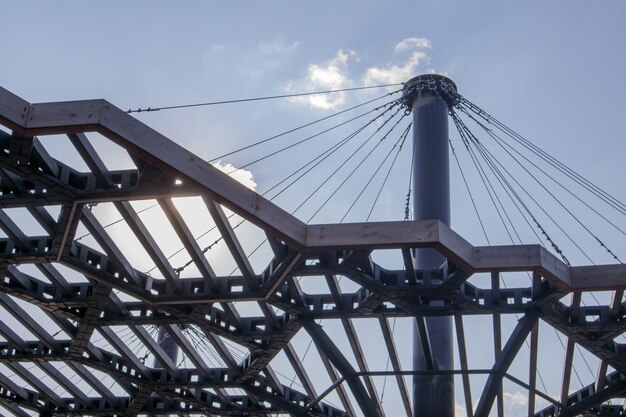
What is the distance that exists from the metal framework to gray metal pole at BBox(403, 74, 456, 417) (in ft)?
2.04

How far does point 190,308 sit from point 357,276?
3840mm

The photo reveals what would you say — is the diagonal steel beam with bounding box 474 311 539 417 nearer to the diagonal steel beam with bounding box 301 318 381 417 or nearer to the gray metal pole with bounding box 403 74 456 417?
the gray metal pole with bounding box 403 74 456 417

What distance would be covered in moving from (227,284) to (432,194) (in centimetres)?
565

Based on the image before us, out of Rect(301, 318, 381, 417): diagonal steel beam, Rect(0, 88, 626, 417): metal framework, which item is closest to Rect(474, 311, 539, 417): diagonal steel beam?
Rect(0, 88, 626, 417): metal framework

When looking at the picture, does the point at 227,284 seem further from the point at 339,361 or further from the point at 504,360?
the point at 504,360

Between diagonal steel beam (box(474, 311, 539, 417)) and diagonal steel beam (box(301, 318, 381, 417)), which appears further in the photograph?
diagonal steel beam (box(301, 318, 381, 417))

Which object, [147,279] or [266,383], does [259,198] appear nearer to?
[147,279]

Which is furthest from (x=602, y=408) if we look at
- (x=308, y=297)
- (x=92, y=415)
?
(x=92, y=415)

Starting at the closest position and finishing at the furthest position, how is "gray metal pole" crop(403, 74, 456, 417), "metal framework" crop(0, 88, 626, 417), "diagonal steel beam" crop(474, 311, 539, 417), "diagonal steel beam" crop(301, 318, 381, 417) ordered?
"metal framework" crop(0, 88, 626, 417) → "diagonal steel beam" crop(474, 311, 539, 417) → "diagonal steel beam" crop(301, 318, 381, 417) → "gray metal pole" crop(403, 74, 456, 417)

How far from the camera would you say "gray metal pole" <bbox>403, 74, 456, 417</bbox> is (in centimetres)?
1777

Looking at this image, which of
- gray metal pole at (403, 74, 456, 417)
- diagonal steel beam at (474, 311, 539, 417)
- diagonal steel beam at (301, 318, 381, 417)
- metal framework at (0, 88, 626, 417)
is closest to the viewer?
metal framework at (0, 88, 626, 417)

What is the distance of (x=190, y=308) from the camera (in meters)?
17.1

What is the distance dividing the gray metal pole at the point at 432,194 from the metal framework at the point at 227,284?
2.04 ft

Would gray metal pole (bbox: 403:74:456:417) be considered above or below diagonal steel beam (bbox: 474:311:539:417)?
above
